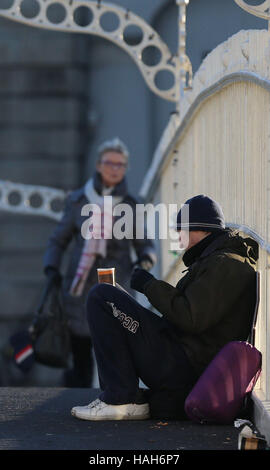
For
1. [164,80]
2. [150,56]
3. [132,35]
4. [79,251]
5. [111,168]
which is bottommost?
[79,251]

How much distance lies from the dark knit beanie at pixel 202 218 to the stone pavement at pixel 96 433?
79 cm

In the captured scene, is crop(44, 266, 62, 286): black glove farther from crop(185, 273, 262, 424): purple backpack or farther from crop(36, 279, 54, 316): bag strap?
crop(185, 273, 262, 424): purple backpack

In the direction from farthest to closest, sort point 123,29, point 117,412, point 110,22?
point 110,22
point 123,29
point 117,412

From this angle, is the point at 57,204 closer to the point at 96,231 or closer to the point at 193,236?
the point at 96,231

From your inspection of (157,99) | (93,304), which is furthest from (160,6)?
(93,304)

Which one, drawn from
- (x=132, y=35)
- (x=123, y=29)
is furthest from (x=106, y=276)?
(x=132, y=35)

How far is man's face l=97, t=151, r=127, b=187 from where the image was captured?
30.1ft

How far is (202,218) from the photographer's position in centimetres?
588

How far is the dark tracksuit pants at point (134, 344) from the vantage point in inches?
231

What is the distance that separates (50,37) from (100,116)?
3.50 feet

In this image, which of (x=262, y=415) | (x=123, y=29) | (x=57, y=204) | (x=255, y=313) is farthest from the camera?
(x=57, y=204)

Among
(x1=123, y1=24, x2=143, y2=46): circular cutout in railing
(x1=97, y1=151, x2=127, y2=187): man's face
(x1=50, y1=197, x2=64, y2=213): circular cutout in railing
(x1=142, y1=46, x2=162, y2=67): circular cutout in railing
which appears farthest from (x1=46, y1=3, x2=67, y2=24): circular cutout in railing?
(x1=97, y1=151, x2=127, y2=187): man's face

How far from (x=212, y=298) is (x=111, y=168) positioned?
3.62 meters

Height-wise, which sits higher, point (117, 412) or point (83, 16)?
A: point (83, 16)
